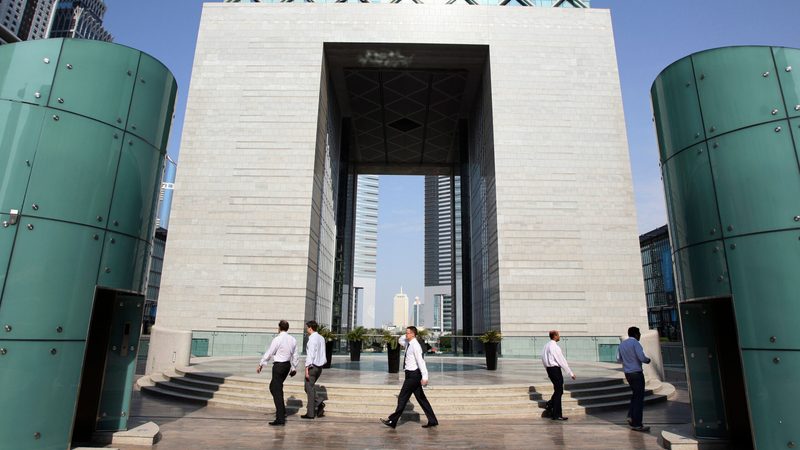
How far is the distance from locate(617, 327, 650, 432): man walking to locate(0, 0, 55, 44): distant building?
147 m

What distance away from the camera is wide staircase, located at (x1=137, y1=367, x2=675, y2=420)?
9.02m

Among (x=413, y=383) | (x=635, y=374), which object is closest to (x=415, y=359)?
(x=413, y=383)

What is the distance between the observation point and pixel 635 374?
7949 mm

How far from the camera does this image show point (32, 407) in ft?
15.8

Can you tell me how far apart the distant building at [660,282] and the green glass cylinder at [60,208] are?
270 feet

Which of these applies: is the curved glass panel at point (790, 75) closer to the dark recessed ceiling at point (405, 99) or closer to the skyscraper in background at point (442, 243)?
the dark recessed ceiling at point (405, 99)

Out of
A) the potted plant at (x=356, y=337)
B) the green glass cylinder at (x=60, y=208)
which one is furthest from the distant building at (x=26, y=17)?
the green glass cylinder at (x=60, y=208)

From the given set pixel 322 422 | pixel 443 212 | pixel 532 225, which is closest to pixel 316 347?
pixel 322 422

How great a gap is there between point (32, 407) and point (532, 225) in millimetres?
22544

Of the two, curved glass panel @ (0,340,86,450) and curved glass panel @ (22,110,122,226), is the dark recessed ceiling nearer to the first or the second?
curved glass panel @ (22,110,122,226)

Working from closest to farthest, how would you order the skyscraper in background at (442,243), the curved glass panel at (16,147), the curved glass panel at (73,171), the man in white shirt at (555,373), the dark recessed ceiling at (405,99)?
the curved glass panel at (16,147) < the curved glass panel at (73,171) < the man in white shirt at (555,373) < the dark recessed ceiling at (405,99) < the skyscraper in background at (442,243)

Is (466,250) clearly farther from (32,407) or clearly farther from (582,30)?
(32,407)

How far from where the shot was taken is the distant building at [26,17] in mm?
112750

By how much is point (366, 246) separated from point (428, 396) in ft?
418
